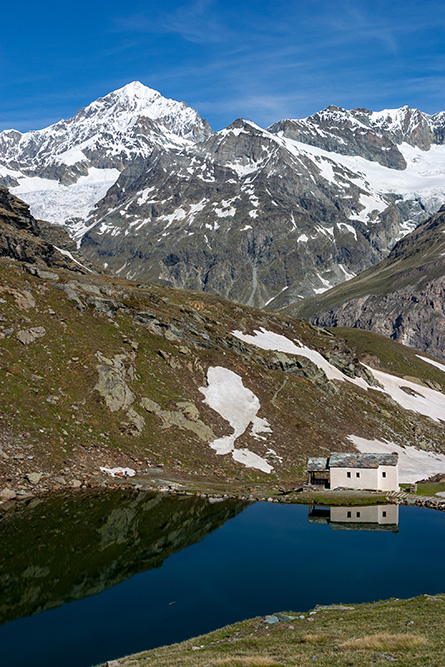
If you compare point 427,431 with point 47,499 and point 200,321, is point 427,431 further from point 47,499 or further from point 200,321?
point 47,499

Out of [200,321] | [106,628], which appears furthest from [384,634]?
[200,321]

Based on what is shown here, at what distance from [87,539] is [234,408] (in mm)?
39462

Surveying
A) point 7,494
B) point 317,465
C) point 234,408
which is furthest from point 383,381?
point 7,494

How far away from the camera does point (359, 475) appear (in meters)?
70.9

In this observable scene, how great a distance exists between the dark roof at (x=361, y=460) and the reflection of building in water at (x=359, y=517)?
6.37 meters

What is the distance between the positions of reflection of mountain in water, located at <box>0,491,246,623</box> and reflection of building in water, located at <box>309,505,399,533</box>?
9139mm

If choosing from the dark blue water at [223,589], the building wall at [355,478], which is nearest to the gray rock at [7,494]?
the dark blue water at [223,589]

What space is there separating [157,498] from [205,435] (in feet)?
59.3

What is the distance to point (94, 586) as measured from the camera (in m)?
39.4

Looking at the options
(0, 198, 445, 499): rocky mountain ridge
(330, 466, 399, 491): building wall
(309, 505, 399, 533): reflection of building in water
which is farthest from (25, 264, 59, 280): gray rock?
(309, 505, 399, 533): reflection of building in water

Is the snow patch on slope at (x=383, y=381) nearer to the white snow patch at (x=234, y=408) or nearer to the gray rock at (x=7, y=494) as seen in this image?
the white snow patch at (x=234, y=408)

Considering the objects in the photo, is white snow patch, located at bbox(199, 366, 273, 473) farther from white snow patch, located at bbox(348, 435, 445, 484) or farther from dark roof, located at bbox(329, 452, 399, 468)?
white snow patch, located at bbox(348, 435, 445, 484)

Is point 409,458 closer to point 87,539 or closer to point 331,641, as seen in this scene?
point 87,539

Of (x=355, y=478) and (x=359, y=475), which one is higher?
(x=359, y=475)
